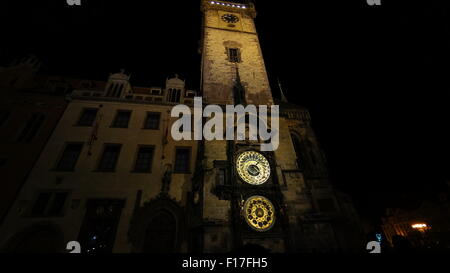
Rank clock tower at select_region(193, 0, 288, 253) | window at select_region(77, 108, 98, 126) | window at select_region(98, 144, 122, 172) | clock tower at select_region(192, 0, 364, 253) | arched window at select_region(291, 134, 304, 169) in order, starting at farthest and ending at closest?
1. arched window at select_region(291, 134, 304, 169)
2. window at select_region(77, 108, 98, 126)
3. window at select_region(98, 144, 122, 172)
4. clock tower at select_region(192, 0, 364, 253)
5. clock tower at select_region(193, 0, 288, 253)

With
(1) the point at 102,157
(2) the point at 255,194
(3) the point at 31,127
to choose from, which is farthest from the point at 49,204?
(2) the point at 255,194

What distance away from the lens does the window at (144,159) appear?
13.9 metres

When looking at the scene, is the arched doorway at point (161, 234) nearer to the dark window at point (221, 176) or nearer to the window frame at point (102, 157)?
the dark window at point (221, 176)

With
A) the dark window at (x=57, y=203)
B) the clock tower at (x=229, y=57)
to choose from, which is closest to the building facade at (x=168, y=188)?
the dark window at (x=57, y=203)

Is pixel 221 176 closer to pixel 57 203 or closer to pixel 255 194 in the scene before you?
pixel 255 194

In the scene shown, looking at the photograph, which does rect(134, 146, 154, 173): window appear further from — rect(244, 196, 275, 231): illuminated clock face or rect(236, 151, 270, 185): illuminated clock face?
rect(244, 196, 275, 231): illuminated clock face

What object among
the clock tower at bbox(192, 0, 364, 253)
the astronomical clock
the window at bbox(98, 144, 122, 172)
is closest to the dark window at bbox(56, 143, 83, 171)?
the window at bbox(98, 144, 122, 172)

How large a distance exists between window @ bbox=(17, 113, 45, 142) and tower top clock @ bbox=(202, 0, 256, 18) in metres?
20.6

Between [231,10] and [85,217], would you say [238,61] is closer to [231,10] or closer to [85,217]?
[231,10]

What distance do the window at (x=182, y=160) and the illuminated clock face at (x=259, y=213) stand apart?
5.62m

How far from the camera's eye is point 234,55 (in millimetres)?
19000

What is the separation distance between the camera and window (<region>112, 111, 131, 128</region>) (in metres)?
15.7

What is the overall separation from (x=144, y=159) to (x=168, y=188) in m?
3.21

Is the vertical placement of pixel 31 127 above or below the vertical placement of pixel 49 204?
above
